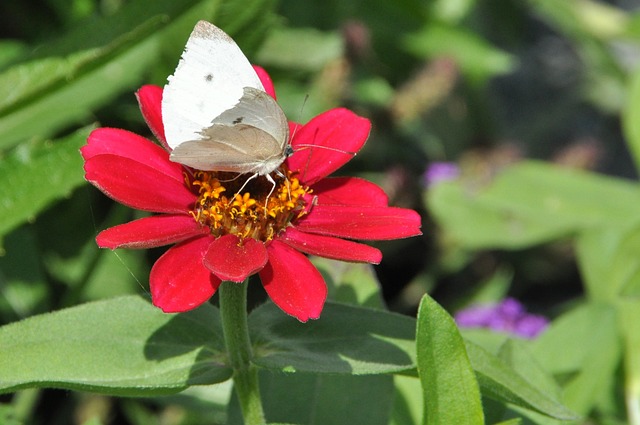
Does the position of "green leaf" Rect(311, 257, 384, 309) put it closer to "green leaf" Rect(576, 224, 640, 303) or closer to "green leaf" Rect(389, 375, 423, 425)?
"green leaf" Rect(389, 375, 423, 425)

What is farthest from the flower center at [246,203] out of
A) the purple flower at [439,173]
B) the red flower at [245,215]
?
the purple flower at [439,173]

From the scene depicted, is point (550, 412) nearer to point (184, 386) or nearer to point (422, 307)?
point (422, 307)

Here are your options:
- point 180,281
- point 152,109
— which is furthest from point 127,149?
point 180,281

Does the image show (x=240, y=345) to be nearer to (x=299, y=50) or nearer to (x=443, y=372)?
(x=443, y=372)

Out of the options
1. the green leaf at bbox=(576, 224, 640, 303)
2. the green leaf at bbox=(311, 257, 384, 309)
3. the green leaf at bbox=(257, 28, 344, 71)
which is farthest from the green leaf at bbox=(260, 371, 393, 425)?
the green leaf at bbox=(257, 28, 344, 71)

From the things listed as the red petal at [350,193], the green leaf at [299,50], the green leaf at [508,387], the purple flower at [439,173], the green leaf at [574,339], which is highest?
the red petal at [350,193]

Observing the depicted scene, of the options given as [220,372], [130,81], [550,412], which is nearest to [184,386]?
[220,372]

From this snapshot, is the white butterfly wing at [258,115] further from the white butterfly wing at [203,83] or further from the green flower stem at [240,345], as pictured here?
the green flower stem at [240,345]
